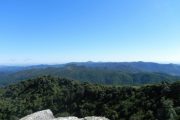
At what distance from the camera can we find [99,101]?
138m

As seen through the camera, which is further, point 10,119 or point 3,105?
point 3,105

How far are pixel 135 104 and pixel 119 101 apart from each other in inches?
522

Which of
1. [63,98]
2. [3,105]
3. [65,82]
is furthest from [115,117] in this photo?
[65,82]

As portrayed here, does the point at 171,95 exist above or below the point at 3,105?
above

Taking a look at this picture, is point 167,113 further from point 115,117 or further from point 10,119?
point 10,119

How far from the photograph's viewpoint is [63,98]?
158m

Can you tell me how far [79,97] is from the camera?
152 m

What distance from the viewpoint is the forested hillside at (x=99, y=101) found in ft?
344

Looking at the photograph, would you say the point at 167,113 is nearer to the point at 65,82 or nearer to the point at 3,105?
the point at 3,105

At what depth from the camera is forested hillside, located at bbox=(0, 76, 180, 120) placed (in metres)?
105

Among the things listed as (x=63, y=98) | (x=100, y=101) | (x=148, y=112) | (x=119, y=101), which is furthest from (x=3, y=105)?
(x=148, y=112)

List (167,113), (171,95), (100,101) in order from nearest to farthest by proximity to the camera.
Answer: (167,113)
(171,95)
(100,101)

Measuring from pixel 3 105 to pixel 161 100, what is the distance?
91122 millimetres

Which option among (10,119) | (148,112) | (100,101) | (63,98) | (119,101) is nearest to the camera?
(148,112)
